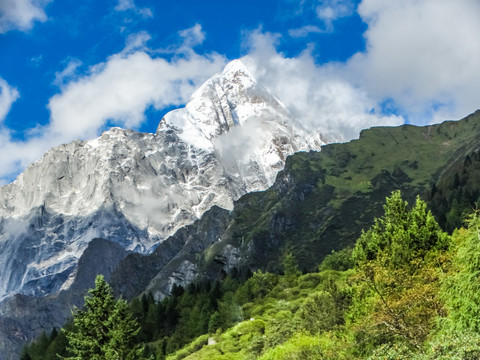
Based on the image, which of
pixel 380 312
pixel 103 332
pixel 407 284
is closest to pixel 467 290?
pixel 380 312

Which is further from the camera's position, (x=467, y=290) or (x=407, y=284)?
(x=407, y=284)

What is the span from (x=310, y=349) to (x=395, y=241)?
23.1 meters

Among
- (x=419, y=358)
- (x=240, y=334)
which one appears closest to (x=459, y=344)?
(x=419, y=358)

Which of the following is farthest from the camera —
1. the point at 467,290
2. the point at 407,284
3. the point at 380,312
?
the point at 407,284

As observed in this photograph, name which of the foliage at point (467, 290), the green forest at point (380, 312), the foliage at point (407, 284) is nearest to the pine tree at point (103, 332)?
the green forest at point (380, 312)

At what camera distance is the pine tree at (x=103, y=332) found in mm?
58469

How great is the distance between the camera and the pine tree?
5847 cm

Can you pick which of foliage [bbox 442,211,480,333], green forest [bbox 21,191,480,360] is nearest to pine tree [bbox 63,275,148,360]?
green forest [bbox 21,191,480,360]

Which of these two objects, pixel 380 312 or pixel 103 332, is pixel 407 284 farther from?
pixel 103 332

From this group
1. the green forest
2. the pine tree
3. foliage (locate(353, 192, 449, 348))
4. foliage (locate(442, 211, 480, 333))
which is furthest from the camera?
the pine tree

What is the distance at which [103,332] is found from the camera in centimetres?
5962

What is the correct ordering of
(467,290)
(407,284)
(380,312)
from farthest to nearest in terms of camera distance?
(407,284), (380,312), (467,290)

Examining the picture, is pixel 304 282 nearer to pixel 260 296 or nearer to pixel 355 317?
pixel 260 296

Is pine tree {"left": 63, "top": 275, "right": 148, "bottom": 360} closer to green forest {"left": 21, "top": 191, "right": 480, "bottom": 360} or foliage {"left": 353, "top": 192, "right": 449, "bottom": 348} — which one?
green forest {"left": 21, "top": 191, "right": 480, "bottom": 360}
